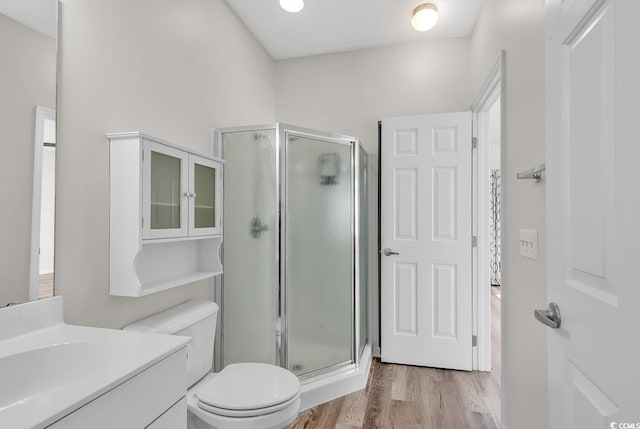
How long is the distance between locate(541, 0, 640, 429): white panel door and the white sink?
3.43 feet

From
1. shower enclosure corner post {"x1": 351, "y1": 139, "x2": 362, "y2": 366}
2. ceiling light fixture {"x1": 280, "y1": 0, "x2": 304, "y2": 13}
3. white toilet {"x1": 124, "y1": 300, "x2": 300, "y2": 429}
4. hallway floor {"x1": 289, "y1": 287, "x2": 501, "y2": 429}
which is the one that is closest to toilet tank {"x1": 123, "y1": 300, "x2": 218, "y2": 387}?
white toilet {"x1": 124, "y1": 300, "x2": 300, "y2": 429}

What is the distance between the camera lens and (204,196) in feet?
6.07

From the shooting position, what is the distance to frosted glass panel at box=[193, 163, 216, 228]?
177 centimetres

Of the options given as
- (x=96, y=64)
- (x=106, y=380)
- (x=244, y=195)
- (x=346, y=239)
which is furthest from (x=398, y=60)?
(x=106, y=380)

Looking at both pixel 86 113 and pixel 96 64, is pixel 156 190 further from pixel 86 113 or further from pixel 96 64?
pixel 96 64

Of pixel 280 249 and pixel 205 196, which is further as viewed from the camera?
pixel 280 249

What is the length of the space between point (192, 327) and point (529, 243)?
1.58m

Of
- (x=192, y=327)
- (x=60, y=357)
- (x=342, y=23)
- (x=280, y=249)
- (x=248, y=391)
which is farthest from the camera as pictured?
(x=342, y=23)

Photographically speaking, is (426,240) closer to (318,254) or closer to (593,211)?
(318,254)

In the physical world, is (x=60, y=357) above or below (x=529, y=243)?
below

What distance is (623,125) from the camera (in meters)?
0.60

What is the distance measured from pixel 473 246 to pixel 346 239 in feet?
3.30

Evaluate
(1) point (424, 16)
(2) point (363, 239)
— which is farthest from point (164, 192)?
(1) point (424, 16)

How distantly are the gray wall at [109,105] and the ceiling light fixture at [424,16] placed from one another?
1.41m
